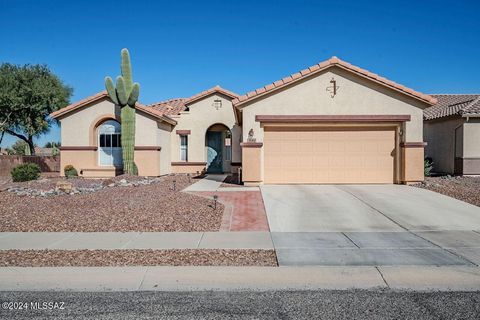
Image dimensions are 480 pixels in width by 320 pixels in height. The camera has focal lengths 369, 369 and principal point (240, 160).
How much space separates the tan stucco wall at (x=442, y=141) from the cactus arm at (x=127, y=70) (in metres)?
16.5

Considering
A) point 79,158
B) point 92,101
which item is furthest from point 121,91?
point 79,158

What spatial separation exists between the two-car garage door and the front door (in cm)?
813

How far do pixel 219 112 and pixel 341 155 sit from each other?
941 cm

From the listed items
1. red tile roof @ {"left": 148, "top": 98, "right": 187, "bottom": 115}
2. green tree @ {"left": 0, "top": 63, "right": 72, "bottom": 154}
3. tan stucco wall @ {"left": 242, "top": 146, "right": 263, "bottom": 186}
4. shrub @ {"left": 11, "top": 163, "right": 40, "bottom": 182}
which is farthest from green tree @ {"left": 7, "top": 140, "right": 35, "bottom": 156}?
tan stucco wall @ {"left": 242, "top": 146, "right": 263, "bottom": 186}

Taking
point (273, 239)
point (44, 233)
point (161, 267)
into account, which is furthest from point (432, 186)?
point (44, 233)

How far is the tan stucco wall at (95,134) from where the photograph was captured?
19.2m

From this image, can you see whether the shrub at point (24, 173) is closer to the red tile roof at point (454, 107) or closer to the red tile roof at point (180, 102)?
the red tile roof at point (180, 102)

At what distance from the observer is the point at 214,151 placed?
22.6m

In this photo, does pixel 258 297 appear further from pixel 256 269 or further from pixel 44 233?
pixel 44 233

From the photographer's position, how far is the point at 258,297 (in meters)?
4.62

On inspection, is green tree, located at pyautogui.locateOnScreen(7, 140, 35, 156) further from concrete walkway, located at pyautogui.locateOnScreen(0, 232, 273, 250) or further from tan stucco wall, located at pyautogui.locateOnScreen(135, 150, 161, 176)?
concrete walkway, located at pyautogui.locateOnScreen(0, 232, 273, 250)

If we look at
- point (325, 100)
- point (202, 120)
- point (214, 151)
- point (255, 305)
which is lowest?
point (255, 305)

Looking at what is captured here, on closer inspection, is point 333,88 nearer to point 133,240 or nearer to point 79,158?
point 133,240

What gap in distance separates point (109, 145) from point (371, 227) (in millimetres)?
15369
